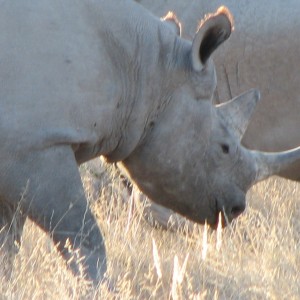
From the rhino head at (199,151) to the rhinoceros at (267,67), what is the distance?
110 centimetres

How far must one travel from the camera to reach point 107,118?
261 inches

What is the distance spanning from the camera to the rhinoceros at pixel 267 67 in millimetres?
8508

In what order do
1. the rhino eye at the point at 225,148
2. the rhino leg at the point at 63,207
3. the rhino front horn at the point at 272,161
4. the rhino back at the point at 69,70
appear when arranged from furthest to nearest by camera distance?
the rhino front horn at the point at 272,161 < the rhino eye at the point at 225,148 < the rhino leg at the point at 63,207 < the rhino back at the point at 69,70

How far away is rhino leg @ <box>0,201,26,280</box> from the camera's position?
275 inches

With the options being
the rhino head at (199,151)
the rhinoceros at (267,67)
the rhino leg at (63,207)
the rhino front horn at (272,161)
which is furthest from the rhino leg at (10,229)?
the rhinoceros at (267,67)

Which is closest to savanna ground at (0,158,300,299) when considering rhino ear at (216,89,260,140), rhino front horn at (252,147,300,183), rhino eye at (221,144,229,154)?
rhino front horn at (252,147,300,183)

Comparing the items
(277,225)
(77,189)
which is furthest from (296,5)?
(77,189)

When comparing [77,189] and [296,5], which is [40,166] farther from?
[296,5]

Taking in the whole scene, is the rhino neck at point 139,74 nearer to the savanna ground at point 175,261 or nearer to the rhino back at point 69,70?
the rhino back at point 69,70

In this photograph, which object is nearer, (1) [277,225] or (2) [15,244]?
(2) [15,244]

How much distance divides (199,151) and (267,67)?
1636 millimetres

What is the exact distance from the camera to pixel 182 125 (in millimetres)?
6992

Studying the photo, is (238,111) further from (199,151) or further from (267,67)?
(267,67)

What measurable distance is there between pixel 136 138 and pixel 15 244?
78 centimetres
